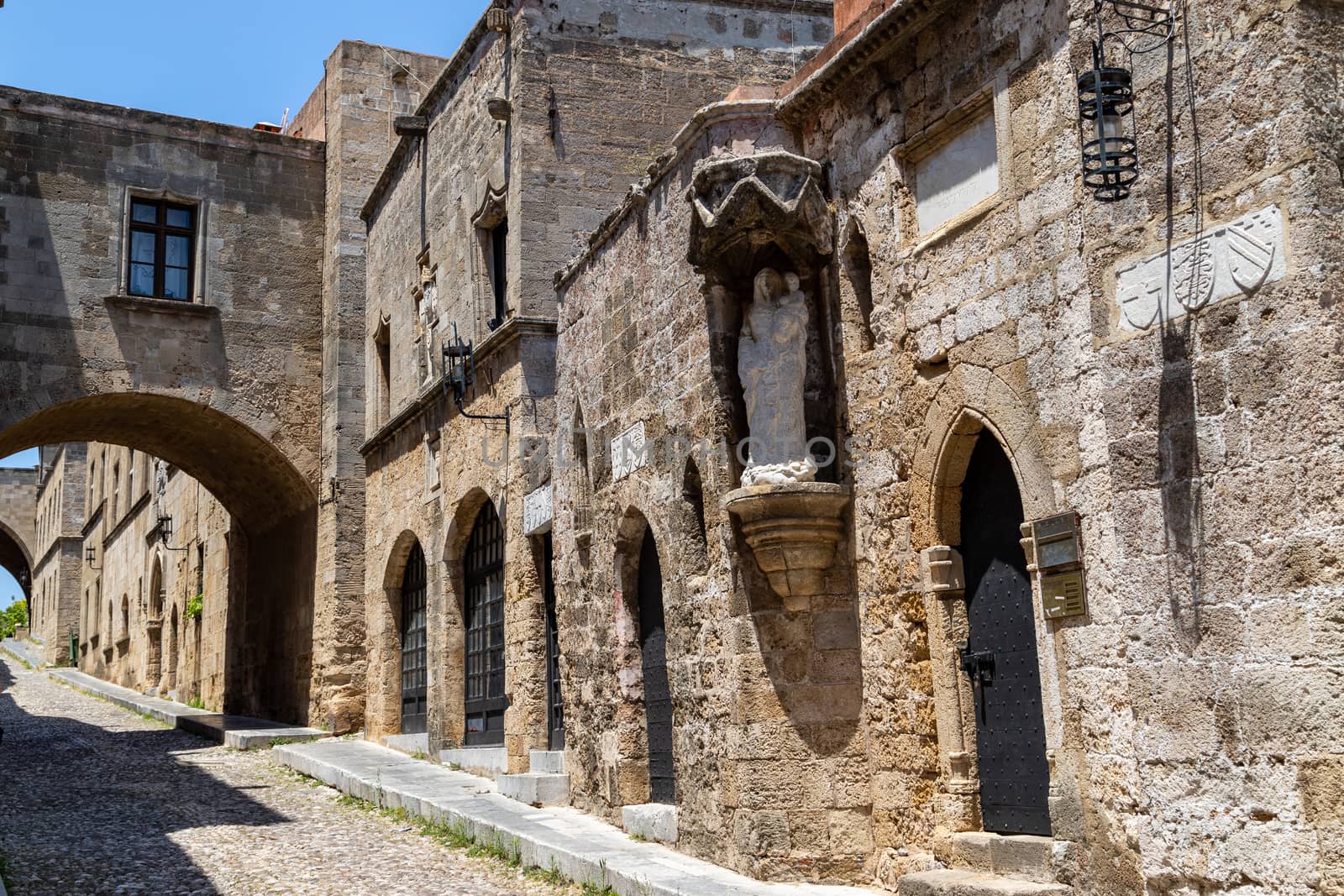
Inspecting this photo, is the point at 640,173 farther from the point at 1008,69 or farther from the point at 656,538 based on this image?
the point at 1008,69

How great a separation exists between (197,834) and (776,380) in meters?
5.43

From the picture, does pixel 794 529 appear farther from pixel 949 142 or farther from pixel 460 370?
pixel 460 370

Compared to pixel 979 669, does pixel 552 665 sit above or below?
above

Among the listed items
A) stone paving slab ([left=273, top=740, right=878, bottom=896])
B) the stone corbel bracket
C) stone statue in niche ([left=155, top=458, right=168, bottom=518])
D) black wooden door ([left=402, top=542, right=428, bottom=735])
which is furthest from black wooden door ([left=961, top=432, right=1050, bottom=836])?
stone statue in niche ([left=155, top=458, right=168, bottom=518])

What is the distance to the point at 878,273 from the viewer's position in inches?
263

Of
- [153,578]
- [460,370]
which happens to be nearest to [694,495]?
[460,370]

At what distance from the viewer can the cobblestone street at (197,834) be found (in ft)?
25.7

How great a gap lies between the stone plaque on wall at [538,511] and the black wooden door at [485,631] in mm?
848

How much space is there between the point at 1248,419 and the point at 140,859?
7.03 m

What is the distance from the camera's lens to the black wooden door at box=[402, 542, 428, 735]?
45.0ft

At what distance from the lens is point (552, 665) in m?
10.7

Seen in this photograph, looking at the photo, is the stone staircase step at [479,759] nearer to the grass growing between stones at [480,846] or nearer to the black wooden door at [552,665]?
the black wooden door at [552,665]

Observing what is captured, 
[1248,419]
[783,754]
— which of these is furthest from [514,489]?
[1248,419]

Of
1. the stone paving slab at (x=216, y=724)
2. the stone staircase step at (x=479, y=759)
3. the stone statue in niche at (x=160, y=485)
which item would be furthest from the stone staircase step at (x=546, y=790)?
the stone statue in niche at (x=160, y=485)
